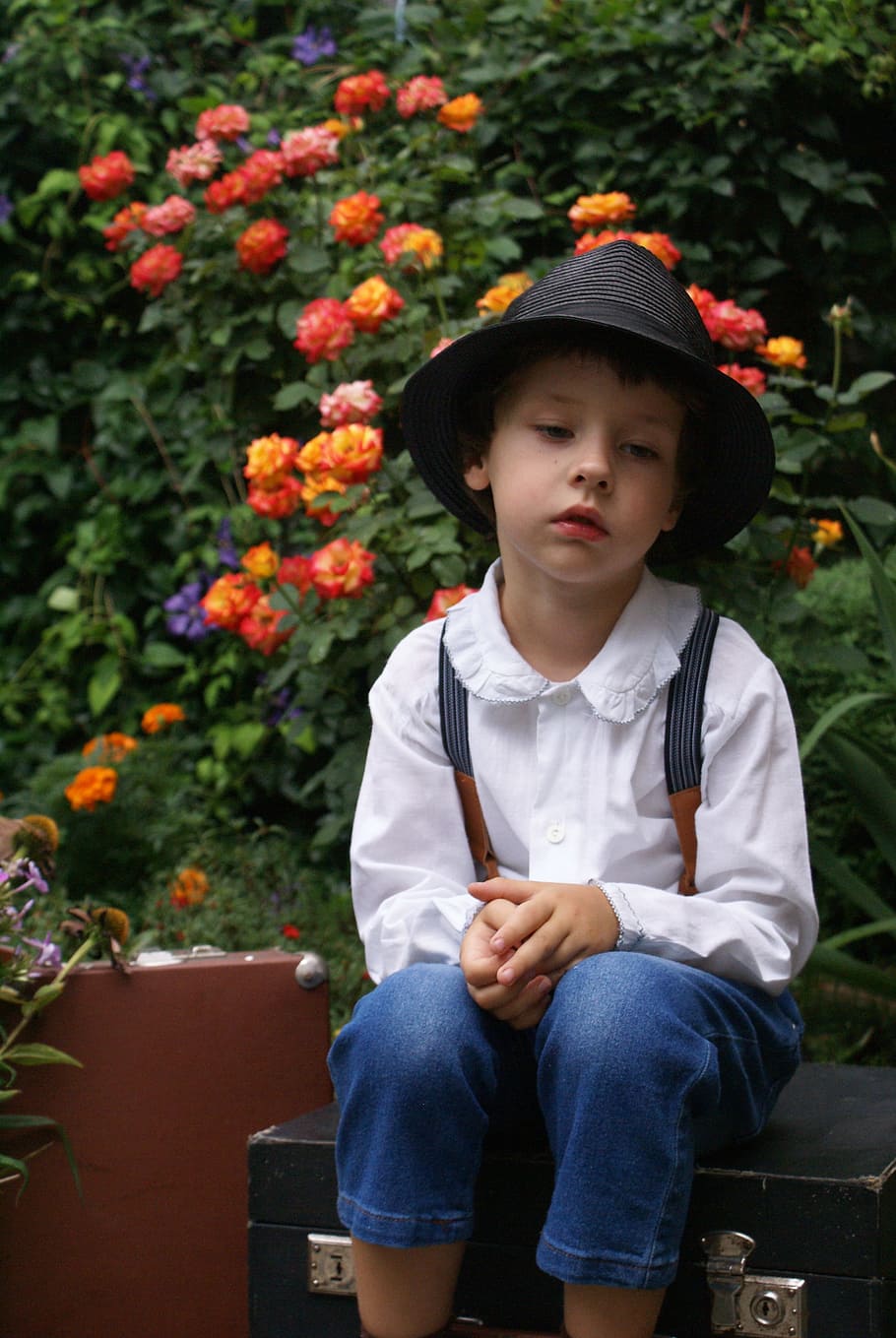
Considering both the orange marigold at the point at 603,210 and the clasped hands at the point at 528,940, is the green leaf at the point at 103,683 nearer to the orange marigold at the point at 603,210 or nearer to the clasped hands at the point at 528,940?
the orange marigold at the point at 603,210

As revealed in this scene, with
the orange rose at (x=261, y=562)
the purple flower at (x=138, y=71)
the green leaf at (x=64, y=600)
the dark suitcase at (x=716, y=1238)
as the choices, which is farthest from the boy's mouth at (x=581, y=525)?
the purple flower at (x=138, y=71)

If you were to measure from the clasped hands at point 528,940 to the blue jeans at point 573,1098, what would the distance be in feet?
0.09

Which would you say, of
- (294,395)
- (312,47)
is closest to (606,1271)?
(294,395)

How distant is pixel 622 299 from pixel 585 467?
19cm

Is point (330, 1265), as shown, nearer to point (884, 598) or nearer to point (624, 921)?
point (624, 921)

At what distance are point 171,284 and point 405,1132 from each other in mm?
2266

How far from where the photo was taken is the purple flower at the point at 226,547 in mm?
3438

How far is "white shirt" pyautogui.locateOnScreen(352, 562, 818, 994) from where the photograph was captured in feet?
5.04

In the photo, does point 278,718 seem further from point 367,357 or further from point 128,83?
point 128,83

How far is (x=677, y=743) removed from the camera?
1.62 meters

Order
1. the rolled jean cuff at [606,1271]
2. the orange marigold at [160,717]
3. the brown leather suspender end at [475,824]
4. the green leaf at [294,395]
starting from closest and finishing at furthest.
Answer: the rolled jean cuff at [606,1271] → the brown leather suspender end at [475,824] → the green leaf at [294,395] → the orange marigold at [160,717]

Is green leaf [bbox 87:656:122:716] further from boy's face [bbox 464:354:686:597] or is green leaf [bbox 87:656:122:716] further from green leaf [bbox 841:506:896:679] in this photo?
boy's face [bbox 464:354:686:597]

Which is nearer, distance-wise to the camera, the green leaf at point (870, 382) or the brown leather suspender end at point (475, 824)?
the brown leather suspender end at point (475, 824)

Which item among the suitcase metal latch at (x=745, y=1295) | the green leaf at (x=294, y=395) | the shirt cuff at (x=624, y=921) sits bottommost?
the suitcase metal latch at (x=745, y=1295)
